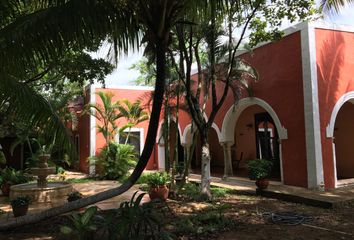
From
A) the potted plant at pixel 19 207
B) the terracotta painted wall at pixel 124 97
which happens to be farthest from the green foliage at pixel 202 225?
the terracotta painted wall at pixel 124 97

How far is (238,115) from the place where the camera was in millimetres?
14336

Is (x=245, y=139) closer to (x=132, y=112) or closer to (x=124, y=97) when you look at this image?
(x=132, y=112)

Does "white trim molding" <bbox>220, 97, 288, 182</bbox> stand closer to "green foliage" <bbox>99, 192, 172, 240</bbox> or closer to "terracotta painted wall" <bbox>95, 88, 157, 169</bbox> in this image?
"terracotta painted wall" <bbox>95, 88, 157, 169</bbox>

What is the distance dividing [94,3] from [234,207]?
6.42 metres

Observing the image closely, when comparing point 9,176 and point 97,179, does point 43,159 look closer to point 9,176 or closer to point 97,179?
point 9,176

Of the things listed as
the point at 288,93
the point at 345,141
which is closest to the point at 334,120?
the point at 288,93

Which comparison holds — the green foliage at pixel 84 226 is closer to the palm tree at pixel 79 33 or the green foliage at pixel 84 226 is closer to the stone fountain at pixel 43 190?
the palm tree at pixel 79 33

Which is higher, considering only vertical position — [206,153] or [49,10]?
[49,10]

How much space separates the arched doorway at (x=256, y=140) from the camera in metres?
14.7

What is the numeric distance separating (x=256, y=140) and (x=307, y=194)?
6.43 meters

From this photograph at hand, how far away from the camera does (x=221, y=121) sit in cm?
1490

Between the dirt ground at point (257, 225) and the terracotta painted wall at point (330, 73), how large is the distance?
8.64ft

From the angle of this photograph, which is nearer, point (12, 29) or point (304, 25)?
point (12, 29)

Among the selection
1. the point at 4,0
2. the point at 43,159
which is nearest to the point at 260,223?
the point at 4,0
